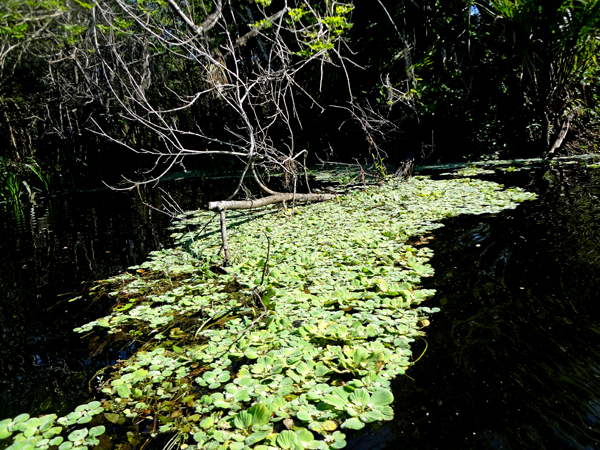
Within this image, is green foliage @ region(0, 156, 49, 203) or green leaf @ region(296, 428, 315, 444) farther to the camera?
green foliage @ region(0, 156, 49, 203)

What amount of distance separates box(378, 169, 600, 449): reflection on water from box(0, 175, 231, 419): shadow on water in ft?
4.88

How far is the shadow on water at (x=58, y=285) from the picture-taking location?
181 cm

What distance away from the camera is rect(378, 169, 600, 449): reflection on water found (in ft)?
4.22

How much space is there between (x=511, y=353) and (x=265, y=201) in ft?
9.48

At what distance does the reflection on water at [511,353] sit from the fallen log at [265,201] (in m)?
1.80

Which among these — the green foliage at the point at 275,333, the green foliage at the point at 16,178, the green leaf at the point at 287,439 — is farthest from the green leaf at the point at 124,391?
the green foliage at the point at 16,178

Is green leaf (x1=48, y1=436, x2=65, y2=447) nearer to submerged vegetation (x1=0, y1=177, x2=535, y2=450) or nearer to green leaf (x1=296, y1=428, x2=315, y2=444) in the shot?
submerged vegetation (x1=0, y1=177, x2=535, y2=450)

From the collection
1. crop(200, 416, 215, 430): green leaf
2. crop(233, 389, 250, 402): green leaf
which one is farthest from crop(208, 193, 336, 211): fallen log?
crop(200, 416, 215, 430): green leaf

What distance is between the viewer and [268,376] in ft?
5.34

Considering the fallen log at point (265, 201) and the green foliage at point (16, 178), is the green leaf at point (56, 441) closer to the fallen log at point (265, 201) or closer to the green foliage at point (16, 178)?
the fallen log at point (265, 201)

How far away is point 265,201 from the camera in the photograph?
4.12m

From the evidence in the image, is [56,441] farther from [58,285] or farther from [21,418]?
[58,285]

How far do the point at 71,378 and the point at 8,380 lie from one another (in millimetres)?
334

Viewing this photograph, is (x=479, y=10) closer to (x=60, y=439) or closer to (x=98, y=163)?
(x=60, y=439)
